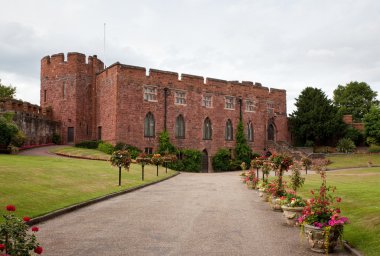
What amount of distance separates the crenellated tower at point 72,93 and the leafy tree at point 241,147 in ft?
57.0

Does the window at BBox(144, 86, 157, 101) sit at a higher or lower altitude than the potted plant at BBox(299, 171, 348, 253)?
higher

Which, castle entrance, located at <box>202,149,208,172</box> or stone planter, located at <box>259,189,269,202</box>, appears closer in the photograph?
stone planter, located at <box>259,189,269,202</box>

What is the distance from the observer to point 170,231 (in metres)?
9.69

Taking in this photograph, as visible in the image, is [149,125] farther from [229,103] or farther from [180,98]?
[229,103]

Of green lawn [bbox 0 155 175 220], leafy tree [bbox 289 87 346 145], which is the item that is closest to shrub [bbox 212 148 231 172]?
leafy tree [bbox 289 87 346 145]

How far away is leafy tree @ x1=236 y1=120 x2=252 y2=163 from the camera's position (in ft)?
156

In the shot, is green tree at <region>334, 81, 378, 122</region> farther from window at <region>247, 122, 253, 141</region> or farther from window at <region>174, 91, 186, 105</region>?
window at <region>174, 91, 186, 105</region>

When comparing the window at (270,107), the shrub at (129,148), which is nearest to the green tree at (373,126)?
the window at (270,107)

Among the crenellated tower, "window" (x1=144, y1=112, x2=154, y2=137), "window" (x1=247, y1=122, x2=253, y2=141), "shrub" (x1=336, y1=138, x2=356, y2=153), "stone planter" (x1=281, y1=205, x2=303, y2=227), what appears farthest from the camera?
"shrub" (x1=336, y1=138, x2=356, y2=153)

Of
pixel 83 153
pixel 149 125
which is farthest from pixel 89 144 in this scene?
pixel 149 125

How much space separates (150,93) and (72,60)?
9.85 metres

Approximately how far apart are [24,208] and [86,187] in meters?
6.06

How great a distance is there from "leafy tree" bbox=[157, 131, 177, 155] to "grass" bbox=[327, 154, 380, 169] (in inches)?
659

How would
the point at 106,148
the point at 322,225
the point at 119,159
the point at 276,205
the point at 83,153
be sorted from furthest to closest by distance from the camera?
the point at 106,148, the point at 83,153, the point at 119,159, the point at 276,205, the point at 322,225
